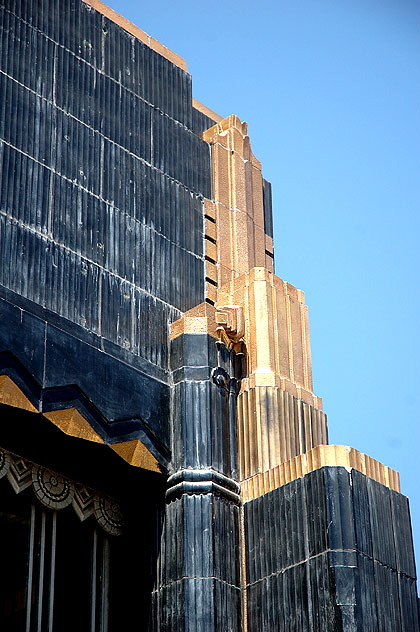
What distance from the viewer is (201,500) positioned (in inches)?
993

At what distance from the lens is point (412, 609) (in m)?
24.7

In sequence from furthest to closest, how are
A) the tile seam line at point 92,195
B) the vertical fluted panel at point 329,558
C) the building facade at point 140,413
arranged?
1. the tile seam line at point 92,195
2. the building facade at point 140,413
3. the vertical fluted panel at point 329,558

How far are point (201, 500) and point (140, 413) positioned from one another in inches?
81.5

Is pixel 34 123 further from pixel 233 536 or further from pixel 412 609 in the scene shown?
pixel 412 609

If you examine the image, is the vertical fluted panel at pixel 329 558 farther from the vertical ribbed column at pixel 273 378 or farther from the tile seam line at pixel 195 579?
the vertical ribbed column at pixel 273 378

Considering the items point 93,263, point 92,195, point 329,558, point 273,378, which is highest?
point 92,195

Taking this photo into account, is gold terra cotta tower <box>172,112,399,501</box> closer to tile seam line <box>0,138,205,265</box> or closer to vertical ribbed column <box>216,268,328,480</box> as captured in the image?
vertical ribbed column <box>216,268,328,480</box>

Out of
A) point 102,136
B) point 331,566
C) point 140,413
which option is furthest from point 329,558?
point 102,136

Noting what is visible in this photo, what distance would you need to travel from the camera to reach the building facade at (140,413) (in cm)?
2420

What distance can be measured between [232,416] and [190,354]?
60.1 inches

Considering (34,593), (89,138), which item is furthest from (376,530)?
(89,138)

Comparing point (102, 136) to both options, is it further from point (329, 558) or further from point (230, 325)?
point (329, 558)

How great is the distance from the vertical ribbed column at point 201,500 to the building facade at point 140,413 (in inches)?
1.5

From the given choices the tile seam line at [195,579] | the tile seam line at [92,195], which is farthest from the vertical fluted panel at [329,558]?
the tile seam line at [92,195]
